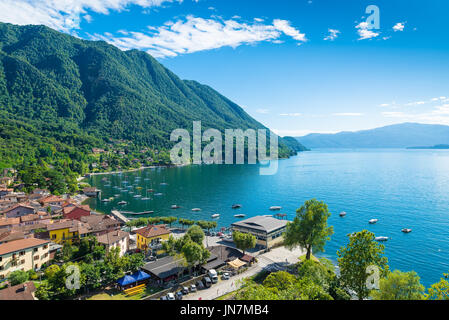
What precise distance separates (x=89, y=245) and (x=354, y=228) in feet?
188

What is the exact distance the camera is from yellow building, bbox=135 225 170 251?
4397cm

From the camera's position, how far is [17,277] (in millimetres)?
29469

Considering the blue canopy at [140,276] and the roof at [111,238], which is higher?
the roof at [111,238]

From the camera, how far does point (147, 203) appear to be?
3479 inches

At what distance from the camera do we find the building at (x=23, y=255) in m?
31.4

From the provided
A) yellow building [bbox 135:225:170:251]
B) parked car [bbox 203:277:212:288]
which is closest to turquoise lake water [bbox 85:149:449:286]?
yellow building [bbox 135:225:170:251]

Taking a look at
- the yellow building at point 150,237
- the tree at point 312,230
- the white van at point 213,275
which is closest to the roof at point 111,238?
the yellow building at point 150,237

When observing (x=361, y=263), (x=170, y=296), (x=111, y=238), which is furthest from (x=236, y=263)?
(x=111, y=238)

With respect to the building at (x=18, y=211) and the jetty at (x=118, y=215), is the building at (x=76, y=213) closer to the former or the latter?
the building at (x=18, y=211)

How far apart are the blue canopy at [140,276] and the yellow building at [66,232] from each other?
1705 centimetres

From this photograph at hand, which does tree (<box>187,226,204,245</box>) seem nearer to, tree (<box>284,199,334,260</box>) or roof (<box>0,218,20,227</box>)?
tree (<box>284,199,334,260</box>)

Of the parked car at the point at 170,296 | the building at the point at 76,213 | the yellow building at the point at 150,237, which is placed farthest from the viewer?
the building at the point at 76,213
